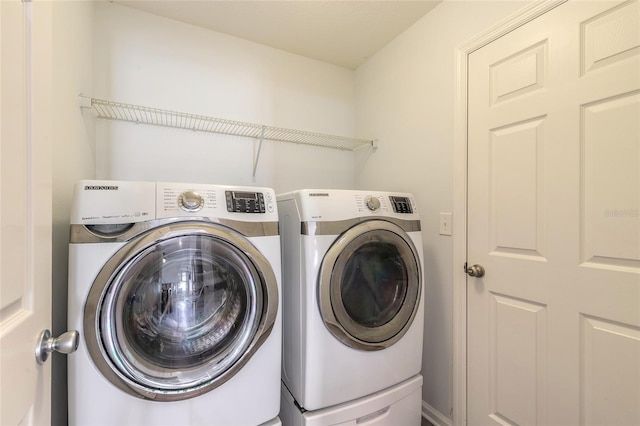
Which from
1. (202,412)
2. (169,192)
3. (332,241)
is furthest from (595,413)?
(169,192)

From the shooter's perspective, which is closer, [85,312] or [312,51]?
[85,312]

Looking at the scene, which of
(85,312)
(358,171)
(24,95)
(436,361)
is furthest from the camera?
(358,171)

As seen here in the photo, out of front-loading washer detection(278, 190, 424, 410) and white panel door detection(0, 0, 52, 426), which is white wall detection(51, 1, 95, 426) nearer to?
white panel door detection(0, 0, 52, 426)

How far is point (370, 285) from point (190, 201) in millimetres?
885

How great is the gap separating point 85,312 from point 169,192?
0.44m

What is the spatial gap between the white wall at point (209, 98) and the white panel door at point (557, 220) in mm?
1119

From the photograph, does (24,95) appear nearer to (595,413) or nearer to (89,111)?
(89,111)

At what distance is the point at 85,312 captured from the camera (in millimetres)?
866

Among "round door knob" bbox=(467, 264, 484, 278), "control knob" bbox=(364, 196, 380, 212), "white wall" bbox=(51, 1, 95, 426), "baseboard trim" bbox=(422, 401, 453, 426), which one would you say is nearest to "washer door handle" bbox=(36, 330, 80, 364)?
"white wall" bbox=(51, 1, 95, 426)

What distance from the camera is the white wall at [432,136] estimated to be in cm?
154

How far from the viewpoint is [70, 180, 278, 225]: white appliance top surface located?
2.94 ft

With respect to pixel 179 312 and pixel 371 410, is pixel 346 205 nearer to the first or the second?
pixel 179 312

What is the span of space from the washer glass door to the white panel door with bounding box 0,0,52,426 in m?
0.23

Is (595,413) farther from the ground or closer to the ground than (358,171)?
closer to the ground
